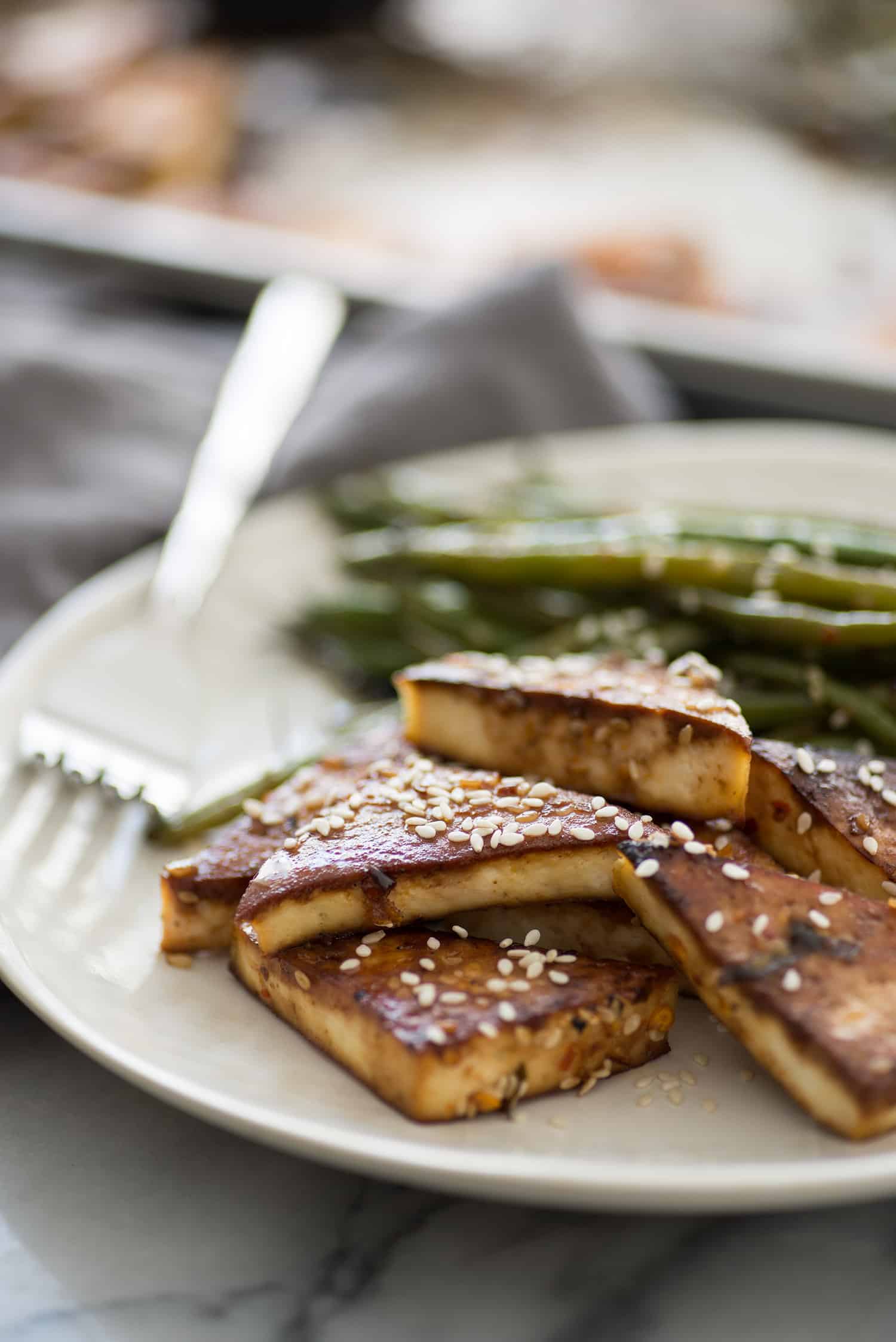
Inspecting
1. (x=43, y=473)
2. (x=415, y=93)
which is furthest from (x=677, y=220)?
(x=43, y=473)

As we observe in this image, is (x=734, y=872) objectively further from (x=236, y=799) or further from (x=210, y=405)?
(x=210, y=405)

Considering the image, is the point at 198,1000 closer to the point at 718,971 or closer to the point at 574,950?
the point at 574,950

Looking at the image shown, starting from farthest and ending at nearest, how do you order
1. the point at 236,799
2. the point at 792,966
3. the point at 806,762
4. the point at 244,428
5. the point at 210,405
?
the point at 210,405, the point at 244,428, the point at 236,799, the point at 806,762, the point at 792,966


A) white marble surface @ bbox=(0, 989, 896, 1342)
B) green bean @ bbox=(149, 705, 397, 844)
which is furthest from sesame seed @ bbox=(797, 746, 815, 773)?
green bean @ bbox=(149, 705, 397, 844)

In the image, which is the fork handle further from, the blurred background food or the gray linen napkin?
the blurred background food

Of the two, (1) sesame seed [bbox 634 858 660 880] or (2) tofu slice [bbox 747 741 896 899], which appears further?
(2) tofu slice [bbox 747 741 896 899]

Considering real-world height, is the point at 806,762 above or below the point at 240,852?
above

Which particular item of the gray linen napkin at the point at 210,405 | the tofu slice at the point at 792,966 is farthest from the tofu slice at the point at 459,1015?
the gray linen napkin at the point at 210,405

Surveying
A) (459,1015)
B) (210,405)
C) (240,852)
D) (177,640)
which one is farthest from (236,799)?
(210,405)
